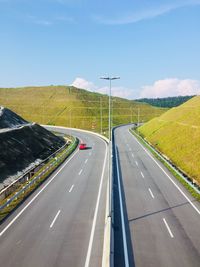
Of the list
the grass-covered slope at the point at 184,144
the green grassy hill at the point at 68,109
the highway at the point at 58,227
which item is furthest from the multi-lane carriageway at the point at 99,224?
the green grassy hill at the point at 68,109

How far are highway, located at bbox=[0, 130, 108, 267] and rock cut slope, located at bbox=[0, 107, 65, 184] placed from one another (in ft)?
27.6

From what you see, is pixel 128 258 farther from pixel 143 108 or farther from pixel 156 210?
pixel 143 108

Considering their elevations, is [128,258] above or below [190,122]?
below

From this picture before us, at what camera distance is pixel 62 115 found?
495 feet

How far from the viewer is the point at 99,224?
2219 centimetres

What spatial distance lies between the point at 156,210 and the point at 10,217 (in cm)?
1155

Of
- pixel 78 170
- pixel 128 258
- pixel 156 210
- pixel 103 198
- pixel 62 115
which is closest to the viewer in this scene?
pixel 128 258

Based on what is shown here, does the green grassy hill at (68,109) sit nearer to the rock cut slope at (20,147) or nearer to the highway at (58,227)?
the rock cut slope at (20,147)

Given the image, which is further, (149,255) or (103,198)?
(103,198)

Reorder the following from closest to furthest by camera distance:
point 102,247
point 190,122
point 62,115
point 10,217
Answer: point 102,247, point 10,217, point 190,122, point 62,115

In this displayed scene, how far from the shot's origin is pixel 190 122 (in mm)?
64188

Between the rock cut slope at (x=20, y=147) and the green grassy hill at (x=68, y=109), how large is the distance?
56017 millimetres

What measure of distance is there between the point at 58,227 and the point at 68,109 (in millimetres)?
136053

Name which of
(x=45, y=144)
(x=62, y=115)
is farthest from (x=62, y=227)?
(x=62, y=115)
